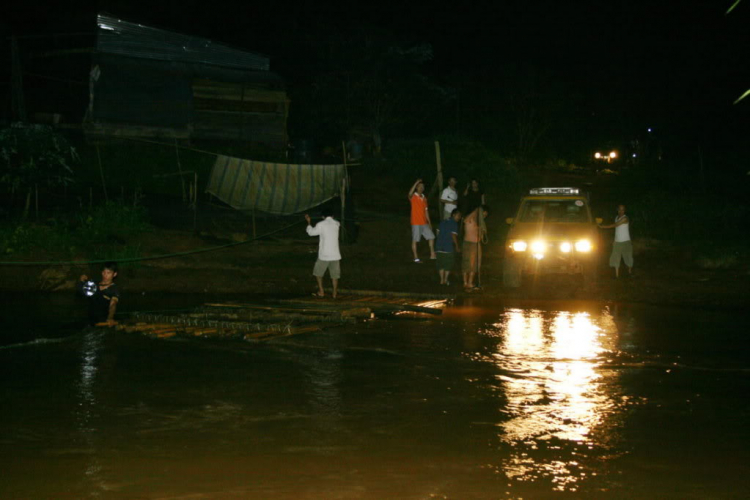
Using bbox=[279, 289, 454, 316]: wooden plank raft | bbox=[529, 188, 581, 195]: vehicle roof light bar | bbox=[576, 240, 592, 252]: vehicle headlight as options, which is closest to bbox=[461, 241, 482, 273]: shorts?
bbox=[279, 289, 454, 316]: wooden plank raft

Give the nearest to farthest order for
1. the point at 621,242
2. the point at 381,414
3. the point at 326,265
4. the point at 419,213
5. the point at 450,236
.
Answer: the point at 381,414 < the point at 326,265 < the point at 450,236 < the point at 621,242 < the point at 419,213

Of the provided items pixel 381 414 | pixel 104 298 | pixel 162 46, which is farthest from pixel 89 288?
pixel 162 46

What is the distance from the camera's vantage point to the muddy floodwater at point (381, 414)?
5840 mm

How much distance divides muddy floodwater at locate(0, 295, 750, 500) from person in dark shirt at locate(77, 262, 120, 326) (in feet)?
1.22

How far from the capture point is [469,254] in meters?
15.8

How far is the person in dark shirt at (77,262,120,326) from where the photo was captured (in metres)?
11.8

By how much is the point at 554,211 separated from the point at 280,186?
6.70 meters

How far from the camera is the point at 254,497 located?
552 cm

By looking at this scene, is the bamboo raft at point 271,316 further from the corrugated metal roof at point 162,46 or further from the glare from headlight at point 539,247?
the corrugated metal roof at point 162,46

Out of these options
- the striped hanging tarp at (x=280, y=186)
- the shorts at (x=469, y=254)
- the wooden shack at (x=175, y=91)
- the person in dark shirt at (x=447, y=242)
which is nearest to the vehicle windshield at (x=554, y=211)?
the shorts at (x=469, y=254)

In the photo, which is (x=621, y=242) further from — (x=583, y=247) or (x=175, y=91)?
(x=175, y=91)

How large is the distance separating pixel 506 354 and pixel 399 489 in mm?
4960

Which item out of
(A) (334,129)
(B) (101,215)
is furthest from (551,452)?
(A) (334,129)

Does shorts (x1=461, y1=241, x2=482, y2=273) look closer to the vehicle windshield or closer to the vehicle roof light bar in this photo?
the vehicle windshield
